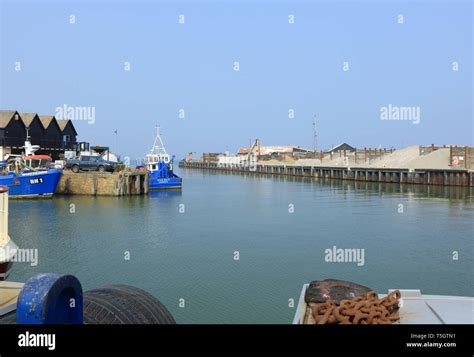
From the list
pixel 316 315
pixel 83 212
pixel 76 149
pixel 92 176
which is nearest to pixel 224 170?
pixel 76 149

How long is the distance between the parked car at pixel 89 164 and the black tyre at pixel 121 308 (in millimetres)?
49903

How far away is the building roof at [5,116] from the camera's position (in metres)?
60.9

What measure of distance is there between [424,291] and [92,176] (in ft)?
134

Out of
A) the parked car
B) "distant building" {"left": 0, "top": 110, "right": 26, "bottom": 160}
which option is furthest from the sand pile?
"distant building" {"left": 0, "top": 110, "right": 26, "bottom": 160}

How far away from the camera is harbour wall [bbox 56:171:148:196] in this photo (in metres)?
49.8

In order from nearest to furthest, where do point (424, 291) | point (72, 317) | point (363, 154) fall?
point (72, 317), point (424, 291), point (363, 154)

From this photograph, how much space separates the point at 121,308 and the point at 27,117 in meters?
67.9

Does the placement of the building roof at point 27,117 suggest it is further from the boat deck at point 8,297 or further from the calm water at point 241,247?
the boat deck at point 8,297

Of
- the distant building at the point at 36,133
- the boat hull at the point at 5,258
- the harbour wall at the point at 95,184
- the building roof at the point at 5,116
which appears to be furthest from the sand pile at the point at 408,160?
the boat hull at the point at 5,258

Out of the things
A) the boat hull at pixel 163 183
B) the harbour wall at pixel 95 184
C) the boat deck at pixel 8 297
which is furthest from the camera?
the boat hull at pixel 163 183

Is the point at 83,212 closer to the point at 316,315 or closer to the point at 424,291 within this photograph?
the point at 424,291

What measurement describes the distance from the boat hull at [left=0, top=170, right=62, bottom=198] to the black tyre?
4194 cm

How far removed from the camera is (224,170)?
150 metres

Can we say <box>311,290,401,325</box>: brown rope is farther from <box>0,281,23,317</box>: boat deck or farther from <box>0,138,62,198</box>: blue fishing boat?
<box>0,138,62,198</box>: blue fishing boat
